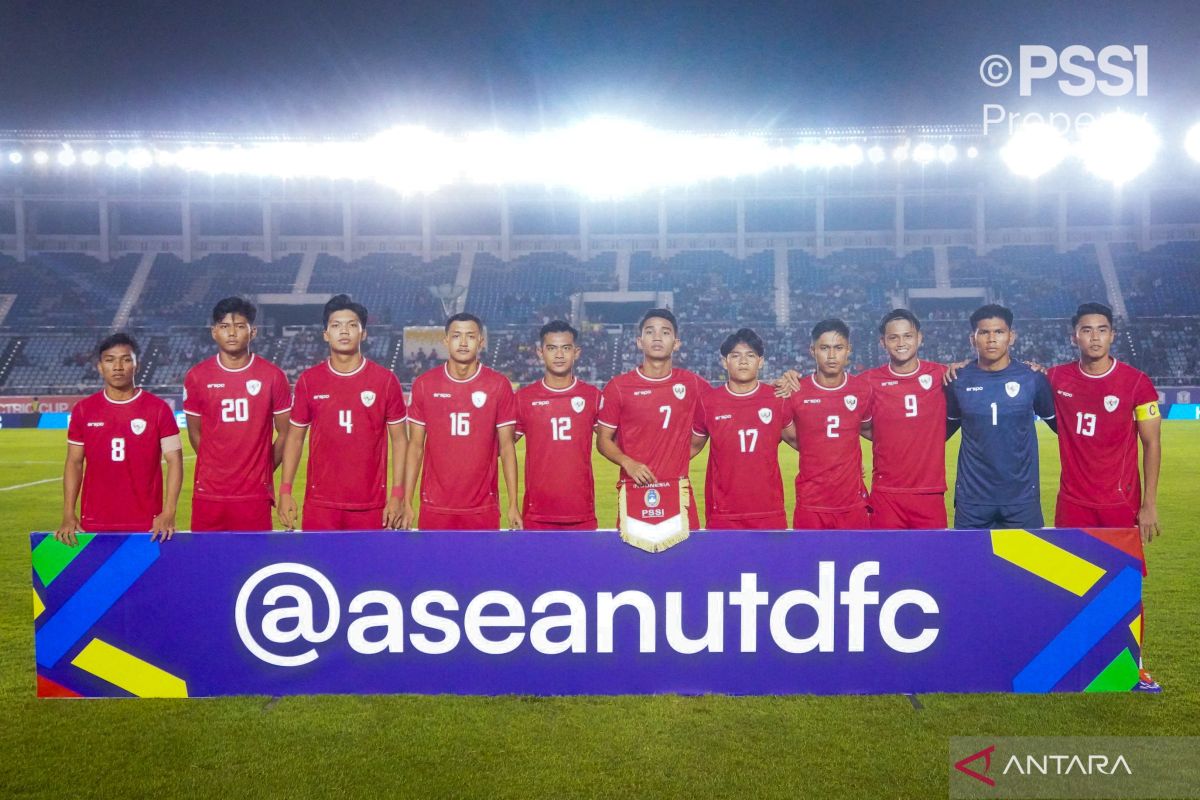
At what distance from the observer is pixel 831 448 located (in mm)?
5516

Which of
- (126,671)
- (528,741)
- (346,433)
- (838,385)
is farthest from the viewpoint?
(838,385)

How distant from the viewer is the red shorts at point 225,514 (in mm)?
5430

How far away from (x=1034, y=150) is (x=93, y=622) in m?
38.5

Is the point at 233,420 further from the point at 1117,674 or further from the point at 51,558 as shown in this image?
the point at 1117,674

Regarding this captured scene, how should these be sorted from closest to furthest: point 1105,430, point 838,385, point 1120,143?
point 1105,430, point 838,385, point 1120,143

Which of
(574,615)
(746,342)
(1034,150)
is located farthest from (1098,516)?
(1034,150)

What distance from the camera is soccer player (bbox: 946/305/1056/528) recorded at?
17.2 ft

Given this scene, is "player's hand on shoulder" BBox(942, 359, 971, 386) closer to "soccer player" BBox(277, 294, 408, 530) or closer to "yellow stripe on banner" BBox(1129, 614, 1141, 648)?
"yellow stripe on banner" BBox(1129, 614, 1141, 648)

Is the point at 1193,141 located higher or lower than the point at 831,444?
higher

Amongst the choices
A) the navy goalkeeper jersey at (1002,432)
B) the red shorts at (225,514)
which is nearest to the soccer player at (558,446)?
the red shorts at (225,514)

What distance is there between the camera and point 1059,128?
106 ft

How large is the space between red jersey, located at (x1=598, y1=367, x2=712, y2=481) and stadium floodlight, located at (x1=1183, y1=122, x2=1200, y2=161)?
37.2 m

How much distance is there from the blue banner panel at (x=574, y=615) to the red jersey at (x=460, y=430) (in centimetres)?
92

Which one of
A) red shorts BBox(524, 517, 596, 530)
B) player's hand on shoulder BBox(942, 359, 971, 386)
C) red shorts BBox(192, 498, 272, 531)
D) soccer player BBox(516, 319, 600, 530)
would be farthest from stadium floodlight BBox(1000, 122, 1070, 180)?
red shorts BBox(192, 498, 272, 531)
